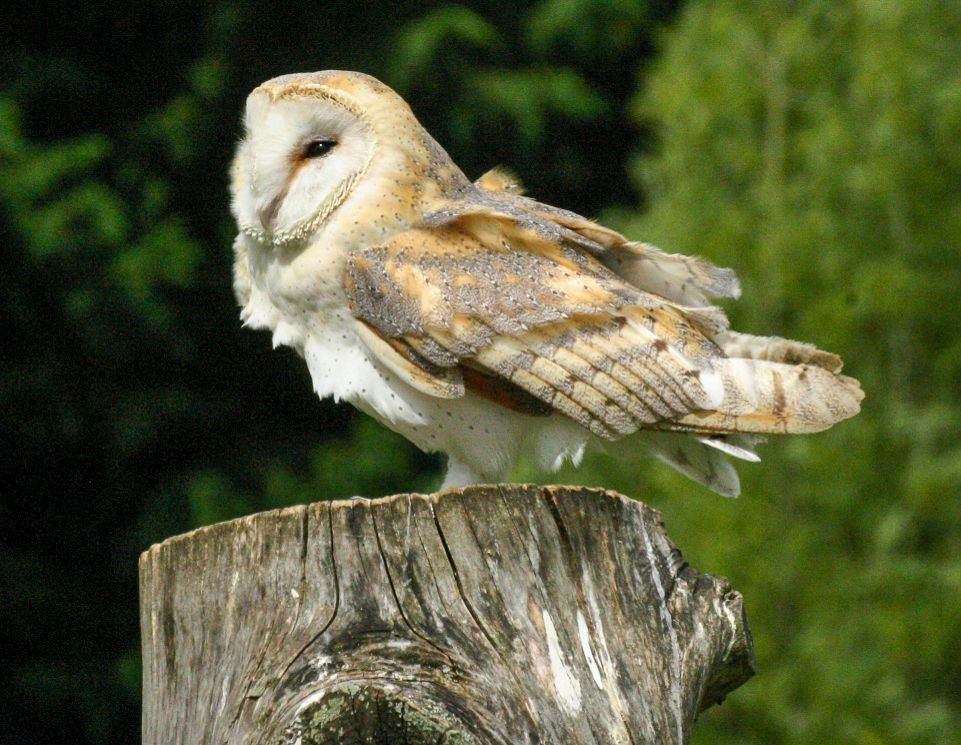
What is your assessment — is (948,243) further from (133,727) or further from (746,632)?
(133,727)

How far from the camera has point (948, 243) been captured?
495 centimetres

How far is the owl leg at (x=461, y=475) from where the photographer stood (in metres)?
3.05

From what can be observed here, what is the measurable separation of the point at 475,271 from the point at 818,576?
2661 millimetres

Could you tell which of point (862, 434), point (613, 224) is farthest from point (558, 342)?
point (613, 224)

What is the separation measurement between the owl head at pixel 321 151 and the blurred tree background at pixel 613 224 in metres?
2.40

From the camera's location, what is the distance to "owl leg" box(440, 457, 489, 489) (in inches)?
120

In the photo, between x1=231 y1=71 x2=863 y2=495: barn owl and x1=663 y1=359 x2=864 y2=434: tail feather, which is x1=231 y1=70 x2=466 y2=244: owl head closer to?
x1=231 y1=71 x2=863 y2=495: barn owl

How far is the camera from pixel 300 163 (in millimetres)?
3078

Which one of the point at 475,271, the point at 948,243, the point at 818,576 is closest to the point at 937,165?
the point at 948,243

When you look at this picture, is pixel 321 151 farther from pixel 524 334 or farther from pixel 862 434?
pixel 862 434

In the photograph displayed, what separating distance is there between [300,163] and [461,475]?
79 centimetres

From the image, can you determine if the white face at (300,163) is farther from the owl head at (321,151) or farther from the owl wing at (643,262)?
the owl wing at (643,262)

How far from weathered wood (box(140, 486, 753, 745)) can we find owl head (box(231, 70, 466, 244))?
1.01 meters

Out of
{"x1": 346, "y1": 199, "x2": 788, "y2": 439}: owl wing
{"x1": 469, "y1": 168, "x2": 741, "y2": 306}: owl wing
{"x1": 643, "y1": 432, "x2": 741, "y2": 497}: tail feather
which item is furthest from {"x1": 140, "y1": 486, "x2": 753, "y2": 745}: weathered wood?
{"x1": 469, "y1": 168, "x2": 741, "y2": 306}: owl wing
